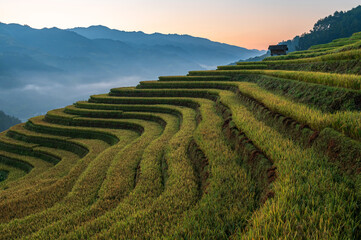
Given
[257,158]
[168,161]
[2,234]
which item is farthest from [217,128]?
[2,234]

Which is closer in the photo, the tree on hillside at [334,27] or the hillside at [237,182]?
the hillside at [237,182]

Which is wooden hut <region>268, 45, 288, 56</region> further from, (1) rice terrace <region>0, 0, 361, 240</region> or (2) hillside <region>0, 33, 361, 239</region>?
(2) hillside <region>0, 33, 361, 239</region>

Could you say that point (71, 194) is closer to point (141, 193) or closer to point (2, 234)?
point (2, 234)

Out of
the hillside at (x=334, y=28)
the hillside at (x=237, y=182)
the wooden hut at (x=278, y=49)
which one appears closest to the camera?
the hillside at (x=237, y=182)

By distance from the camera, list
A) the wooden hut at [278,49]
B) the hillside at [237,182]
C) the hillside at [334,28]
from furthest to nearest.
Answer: the hillside at [334,28] → the wooden hut at [278,49] → the hillside at [237,182]

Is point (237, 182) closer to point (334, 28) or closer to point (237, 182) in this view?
point (237, 182)

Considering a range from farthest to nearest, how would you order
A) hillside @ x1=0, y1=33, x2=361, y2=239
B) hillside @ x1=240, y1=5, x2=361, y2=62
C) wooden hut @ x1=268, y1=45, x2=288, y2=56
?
hillside @ x1=240, y1=5, x2=361, y2=62 → wooden hut @ x1=268, y1=45, x2=288, y2=56 → hillside @ x1=0, y1=33, x2=361, y2=239

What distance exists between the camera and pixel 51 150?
1795 centimetres

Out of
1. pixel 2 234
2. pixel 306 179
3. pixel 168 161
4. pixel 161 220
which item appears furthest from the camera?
pixel 168 161

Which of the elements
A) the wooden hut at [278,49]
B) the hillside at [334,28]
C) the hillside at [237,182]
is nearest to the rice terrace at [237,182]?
the hillside at [237,182]

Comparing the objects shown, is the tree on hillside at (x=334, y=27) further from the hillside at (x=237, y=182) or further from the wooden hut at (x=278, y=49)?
the hillside at (x=237, y=182)

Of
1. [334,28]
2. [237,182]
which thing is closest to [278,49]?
[334,28]

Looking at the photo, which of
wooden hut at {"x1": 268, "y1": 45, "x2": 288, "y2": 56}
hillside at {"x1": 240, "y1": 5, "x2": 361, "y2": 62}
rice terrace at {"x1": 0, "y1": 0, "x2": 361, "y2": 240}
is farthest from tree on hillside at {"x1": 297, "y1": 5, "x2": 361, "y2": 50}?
rice terrace at {"x1": 0, "y1": 0, "x2": 361, "y2": 240}

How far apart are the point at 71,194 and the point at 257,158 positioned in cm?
532
